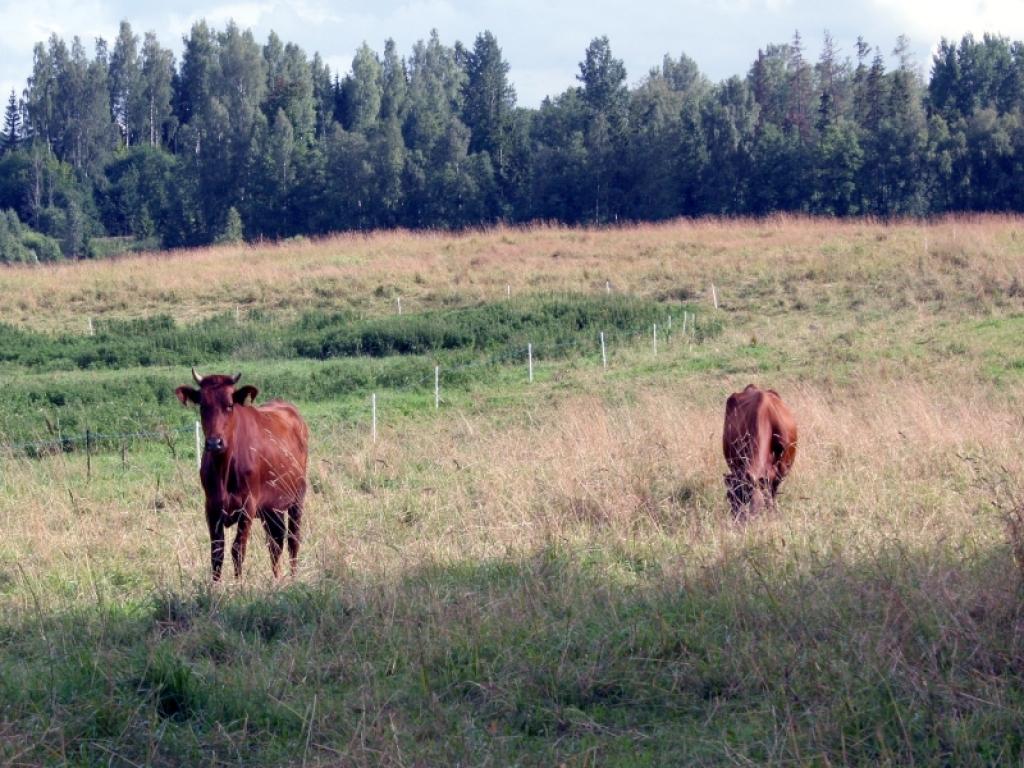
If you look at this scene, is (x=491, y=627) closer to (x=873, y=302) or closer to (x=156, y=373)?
(x=156, y=373)

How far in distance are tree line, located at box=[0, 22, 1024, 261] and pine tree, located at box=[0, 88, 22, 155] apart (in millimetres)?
189

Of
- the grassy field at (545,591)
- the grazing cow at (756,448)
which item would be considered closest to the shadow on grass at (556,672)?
the grassy field at (545,591)

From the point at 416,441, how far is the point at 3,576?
6599 millimetres

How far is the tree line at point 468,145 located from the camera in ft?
176

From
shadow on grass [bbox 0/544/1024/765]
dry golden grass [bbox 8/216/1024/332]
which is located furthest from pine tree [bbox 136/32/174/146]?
shadow on grass [bbox 0/544/1024/765]

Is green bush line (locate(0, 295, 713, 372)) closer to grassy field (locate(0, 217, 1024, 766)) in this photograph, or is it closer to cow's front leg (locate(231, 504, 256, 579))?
grassy field (locate(0, 217, 1024, 766))

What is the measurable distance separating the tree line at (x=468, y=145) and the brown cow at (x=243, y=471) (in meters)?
47.9

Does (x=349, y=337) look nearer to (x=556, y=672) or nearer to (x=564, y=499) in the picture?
(x=564, y=499)

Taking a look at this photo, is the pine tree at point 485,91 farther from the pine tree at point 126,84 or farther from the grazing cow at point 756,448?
the grazing cow at point 756,448

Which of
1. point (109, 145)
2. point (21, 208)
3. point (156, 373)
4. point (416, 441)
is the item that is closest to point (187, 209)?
point (21, 208)

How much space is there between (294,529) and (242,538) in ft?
2.72

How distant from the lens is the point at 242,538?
7852 mm

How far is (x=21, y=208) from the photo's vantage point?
250 ft

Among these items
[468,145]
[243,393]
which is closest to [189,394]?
[243,393]
